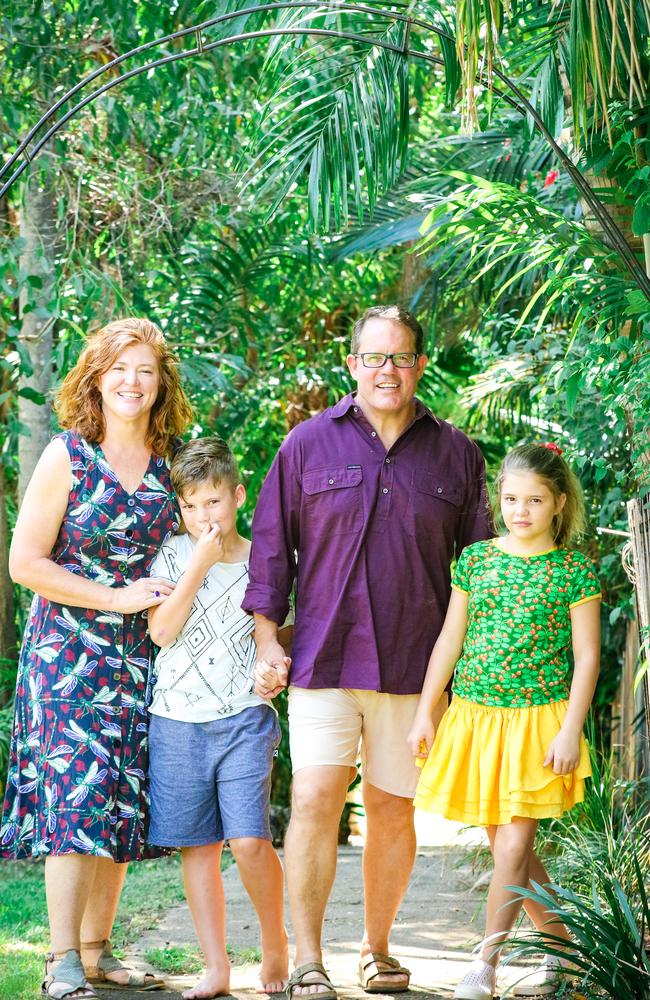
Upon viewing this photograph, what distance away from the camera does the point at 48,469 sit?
11.9ft

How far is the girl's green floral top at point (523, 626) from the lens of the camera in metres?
3.57

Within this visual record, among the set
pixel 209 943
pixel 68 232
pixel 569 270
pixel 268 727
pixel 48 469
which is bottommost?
pixel 209 943

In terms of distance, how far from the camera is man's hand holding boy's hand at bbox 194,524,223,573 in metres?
3.59

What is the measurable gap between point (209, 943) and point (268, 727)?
2.18ft

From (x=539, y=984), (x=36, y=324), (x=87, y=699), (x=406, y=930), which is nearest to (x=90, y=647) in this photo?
(x=87, y=699)

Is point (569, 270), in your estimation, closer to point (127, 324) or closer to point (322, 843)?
point (127, 324)

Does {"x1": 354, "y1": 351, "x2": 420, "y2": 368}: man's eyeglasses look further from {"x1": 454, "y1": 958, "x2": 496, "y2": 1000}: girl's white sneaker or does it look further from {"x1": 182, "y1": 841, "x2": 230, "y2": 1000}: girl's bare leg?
{"x1": 454, "y1": 958, "x2": 496, "y2": 1000}: girl's white sneaker

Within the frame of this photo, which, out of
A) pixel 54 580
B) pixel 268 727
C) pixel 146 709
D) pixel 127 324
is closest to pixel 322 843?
pixel 268 727

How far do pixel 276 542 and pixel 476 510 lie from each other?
0.67m

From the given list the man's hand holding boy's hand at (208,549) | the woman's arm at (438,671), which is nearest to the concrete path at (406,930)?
the woman's arm at (438,671)

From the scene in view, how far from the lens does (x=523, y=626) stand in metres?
3.57

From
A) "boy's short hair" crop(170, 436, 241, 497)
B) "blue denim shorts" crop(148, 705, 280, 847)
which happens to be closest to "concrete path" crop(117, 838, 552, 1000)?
"blue denim shorts" crop(148, 705, 280, 847)

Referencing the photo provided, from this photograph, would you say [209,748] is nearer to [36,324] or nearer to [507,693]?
[507,693]

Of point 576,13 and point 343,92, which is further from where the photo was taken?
point 343,92
